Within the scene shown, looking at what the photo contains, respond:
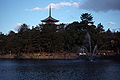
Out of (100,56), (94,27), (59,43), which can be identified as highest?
(94,27)

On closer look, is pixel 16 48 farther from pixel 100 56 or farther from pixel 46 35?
pixel 100 56

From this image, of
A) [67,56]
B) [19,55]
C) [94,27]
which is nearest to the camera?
[67,56]

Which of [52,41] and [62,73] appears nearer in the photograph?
[62,73]

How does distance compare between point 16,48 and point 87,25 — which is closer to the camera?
point 16,48

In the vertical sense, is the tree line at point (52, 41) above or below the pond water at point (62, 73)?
above

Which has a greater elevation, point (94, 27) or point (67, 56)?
point (94, 27)

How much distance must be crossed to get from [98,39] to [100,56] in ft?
29.3

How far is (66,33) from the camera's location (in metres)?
70.7

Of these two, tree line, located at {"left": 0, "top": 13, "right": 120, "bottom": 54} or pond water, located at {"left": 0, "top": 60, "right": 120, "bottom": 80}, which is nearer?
pond water, located at {"left": 0, "top": 60, "right": 120, "bottom": 80}

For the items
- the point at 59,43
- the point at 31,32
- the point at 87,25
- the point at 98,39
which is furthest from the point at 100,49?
the point at 31,32

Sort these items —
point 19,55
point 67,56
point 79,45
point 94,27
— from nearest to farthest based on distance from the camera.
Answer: point 67,56 → point 19,55 → point 79,45 → point 94,27

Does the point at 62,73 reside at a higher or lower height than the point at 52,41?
lower

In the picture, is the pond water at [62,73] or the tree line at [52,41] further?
the tree line at [52,41]

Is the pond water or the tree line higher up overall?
the tree line
